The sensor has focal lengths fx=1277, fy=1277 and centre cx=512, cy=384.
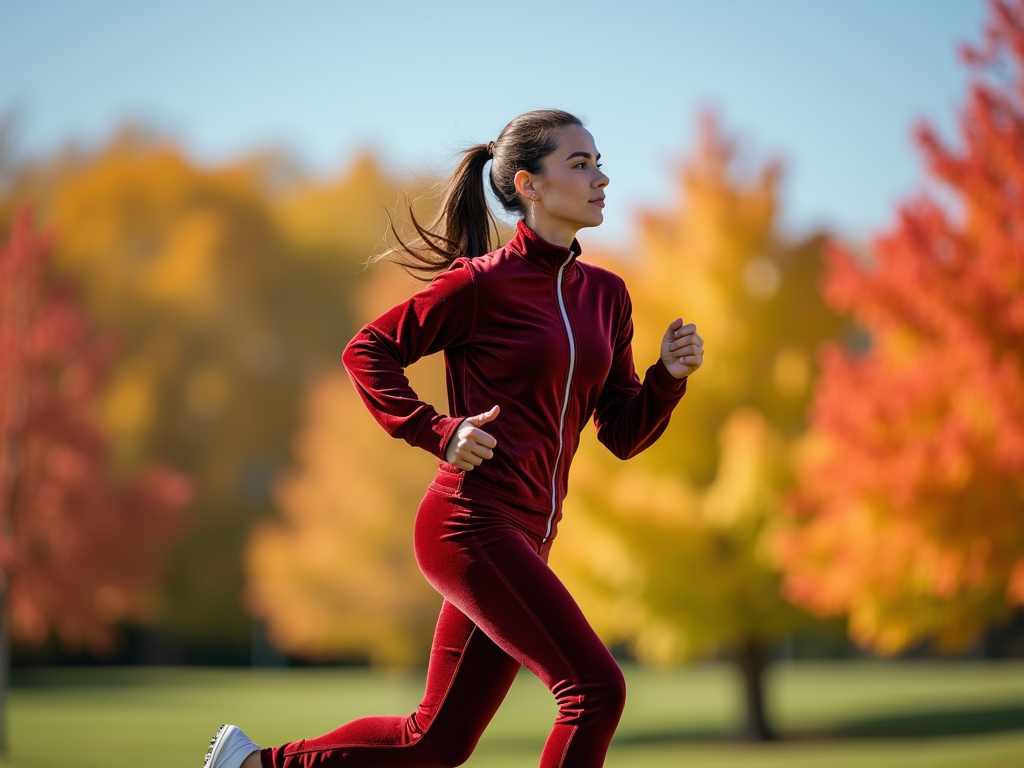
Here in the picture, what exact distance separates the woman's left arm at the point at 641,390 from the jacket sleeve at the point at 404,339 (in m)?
0.54

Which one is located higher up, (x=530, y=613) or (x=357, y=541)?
(x=530, y=613)

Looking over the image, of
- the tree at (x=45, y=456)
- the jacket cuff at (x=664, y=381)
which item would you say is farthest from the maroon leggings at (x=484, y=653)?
the tree at (x=45, y=456)

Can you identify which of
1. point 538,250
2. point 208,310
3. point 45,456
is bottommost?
point 45,456

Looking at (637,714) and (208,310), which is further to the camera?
(208,310)

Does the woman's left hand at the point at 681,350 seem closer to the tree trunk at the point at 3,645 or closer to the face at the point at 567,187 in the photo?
the face at the point at 567,187

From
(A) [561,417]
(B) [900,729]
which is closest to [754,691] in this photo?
(B) [900,729]

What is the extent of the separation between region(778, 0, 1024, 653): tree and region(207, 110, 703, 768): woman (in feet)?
20.5

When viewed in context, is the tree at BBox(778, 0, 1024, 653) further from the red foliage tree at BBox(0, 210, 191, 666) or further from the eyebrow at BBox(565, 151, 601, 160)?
the red foliage tree at BBox(0, 210, 191, 666)

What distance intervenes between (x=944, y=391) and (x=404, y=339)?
7473 mm

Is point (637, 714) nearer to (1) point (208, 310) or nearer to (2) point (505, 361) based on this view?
(1) point (208, 310)

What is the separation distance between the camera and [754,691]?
Answer: 52.1 feet

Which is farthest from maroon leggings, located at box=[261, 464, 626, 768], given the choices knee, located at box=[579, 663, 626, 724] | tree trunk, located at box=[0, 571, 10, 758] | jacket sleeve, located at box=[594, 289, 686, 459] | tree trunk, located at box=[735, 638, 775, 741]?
tree trunk, located at box=[735, 638, 775, 741]

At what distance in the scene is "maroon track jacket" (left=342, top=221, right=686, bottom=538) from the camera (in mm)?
3400

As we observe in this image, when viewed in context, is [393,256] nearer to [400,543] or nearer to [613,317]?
[613,317]
